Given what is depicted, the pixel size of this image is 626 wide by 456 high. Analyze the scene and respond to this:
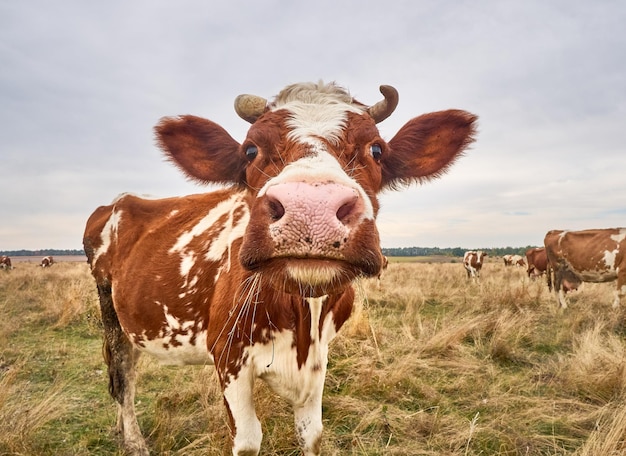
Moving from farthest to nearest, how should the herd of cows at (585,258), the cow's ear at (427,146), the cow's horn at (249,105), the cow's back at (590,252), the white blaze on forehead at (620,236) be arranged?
the white blaze on forehead at (620,236), the cow's back at (590,252), the herd of cows at (585,258), the cow's ear at (427,146), the cow's horn at (249,105)

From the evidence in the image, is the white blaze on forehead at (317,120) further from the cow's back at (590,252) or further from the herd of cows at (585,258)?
the cow's back at (590,252)

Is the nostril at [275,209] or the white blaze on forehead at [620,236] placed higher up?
the white blaze on forehead at [620,236]

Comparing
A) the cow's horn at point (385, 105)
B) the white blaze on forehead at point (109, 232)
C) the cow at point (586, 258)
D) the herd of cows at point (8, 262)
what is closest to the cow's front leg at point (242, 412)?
the cow's horn at point (385, 105)

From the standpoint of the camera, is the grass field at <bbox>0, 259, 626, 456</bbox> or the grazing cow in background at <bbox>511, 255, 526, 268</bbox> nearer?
the grass field at <bbox>0, 259, 626, 456</bbox>

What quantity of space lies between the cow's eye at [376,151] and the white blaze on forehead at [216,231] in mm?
1093

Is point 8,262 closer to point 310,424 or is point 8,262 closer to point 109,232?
point 109,232

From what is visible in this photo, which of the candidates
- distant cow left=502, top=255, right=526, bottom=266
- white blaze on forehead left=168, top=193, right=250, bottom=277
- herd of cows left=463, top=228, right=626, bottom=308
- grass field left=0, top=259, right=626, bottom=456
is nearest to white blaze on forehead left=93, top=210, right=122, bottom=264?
white blaze on forehead left=168, top=193, right=250, bottom=277

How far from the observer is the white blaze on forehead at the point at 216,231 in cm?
305

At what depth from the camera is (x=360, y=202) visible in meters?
1.56

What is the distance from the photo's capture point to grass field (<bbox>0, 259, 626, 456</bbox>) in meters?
3.46

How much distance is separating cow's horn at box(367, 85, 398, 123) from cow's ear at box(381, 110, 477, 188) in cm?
27

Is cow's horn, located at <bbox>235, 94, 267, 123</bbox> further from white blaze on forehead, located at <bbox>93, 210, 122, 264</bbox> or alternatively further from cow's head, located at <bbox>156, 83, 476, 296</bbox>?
white blaze on forehead, located at <bbox>93, 210, 122, 264</bbox>

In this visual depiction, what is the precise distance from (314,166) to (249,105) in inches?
38.2

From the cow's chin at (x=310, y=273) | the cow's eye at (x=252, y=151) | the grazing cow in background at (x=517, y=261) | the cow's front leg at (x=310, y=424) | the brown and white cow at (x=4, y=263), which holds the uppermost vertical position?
the cow's eye at (x=252, y=151)
